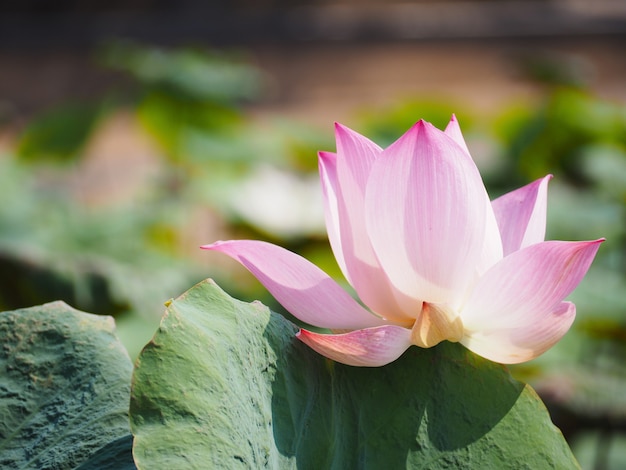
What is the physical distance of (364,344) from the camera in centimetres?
43

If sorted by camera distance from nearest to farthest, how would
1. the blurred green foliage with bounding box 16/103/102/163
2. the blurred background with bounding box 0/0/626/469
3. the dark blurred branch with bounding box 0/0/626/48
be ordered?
the blurred background with bounding box 0/0/626/469 < the blurred green foliage with bounding box 16/103/102/163 < the dark blurred branch with bounding box 0/0/626/48

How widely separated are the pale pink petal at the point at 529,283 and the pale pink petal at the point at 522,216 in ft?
0.19

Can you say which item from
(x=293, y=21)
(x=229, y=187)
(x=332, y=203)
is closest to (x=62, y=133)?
(x=229, y=187)

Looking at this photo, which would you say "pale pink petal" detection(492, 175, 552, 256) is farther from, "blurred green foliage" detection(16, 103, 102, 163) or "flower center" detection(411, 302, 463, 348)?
"blurred green foliage" detection(16, 103, 102, 163)

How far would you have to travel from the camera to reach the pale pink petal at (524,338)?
44 centimetres

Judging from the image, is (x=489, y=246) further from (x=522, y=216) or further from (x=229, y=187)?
(x=229, y=187)

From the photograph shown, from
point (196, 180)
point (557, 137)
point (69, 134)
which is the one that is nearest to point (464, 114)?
point (557, 137)

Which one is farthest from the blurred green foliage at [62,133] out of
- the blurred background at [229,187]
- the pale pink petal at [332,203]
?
the pale pink petal at [332,203]

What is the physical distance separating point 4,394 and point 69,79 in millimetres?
7052

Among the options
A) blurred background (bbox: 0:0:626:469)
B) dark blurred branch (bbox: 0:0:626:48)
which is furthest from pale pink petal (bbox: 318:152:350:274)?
dark blurred branch (bbox: 0:0:626:48)

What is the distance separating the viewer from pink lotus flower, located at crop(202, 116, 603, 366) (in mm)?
432

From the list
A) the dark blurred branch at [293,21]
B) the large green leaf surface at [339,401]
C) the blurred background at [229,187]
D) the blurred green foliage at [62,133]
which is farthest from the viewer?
the dark blurred branch at [293,21]

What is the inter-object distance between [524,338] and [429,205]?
3.3 inches

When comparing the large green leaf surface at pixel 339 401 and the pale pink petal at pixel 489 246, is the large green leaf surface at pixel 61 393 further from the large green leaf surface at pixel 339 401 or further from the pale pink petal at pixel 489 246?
the pale pink petal at pixel 489 246
